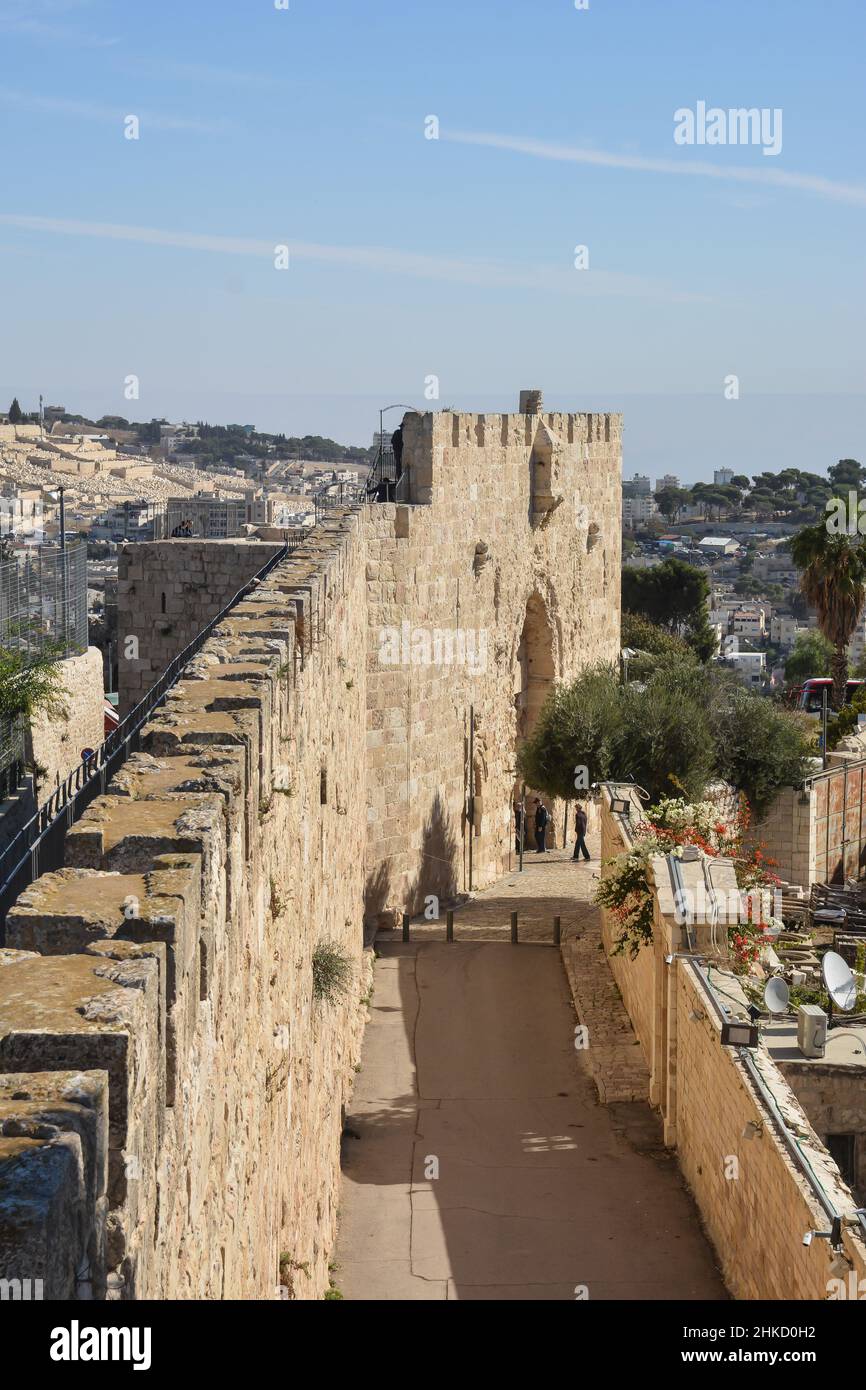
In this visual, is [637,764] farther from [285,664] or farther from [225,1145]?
[225,1145]

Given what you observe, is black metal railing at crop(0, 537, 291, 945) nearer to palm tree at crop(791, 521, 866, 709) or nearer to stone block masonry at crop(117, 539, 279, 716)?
stone block masonry at crop(117, 539, 279, 716)

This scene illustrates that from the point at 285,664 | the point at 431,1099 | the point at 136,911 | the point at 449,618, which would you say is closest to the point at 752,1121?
the point at 285,664

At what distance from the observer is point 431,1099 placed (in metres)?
13.7

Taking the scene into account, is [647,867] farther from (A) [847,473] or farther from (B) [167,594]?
(A) [847,473]

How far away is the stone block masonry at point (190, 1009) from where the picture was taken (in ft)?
10.4

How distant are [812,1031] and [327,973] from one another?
3050mm

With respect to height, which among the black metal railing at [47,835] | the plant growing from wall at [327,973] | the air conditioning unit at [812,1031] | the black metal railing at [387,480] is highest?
the black metal railing at [387,480]

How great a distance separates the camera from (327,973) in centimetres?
1039

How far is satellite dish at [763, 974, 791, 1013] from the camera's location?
1108cm

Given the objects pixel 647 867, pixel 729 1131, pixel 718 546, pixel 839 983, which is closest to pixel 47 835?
pixel 729 1131

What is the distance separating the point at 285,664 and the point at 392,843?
442 inches

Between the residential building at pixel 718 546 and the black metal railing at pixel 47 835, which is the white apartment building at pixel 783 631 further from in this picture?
the black metal railing at pixel 47 835

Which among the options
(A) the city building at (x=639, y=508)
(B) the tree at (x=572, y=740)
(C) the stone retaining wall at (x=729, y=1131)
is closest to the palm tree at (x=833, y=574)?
(B) the tree at (x=572, y=740)

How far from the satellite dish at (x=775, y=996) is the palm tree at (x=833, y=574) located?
764 inches
